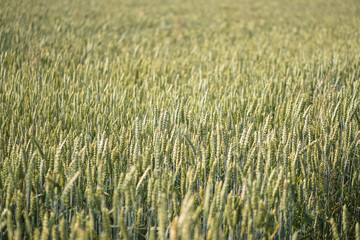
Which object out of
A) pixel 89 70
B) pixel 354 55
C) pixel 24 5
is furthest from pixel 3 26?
pixel 354 55

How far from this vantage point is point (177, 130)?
A: 4.86 ft

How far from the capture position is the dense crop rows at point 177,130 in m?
0.96

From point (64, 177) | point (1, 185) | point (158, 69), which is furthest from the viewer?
point (158, 69)

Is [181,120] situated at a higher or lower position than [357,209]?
higher

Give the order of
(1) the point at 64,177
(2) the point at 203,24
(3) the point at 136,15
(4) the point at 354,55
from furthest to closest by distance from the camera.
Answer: (3) the point at 136,15 < (2) the point at 203,24 < (4) the point at 354,55 < (1) the point at 64,177

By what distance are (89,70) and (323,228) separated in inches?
84.5

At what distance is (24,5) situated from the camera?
6633 millimetres

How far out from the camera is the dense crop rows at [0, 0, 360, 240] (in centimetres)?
96

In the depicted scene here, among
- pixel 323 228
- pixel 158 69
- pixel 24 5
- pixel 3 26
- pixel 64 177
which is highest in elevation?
pixel 24 5

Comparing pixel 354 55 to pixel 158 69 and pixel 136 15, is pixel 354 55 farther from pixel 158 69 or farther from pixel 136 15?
pixel 136 15

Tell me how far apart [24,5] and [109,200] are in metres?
6.76

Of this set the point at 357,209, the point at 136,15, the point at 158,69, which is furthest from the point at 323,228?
the point at 136,15

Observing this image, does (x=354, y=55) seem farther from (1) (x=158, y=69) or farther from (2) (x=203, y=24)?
(2) (x=203, y=24)

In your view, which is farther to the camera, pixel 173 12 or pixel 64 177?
pixel 173 12
